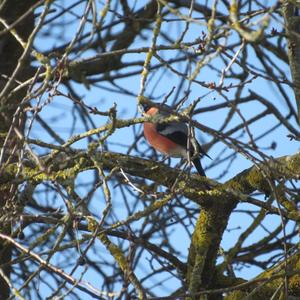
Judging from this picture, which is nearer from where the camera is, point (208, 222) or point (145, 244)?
point (145, 244)

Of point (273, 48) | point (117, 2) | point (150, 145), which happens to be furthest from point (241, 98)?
point (117, 2)

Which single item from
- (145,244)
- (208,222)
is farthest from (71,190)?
(208,222)

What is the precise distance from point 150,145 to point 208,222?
2.87 m

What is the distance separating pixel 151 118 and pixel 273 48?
3.45 meters

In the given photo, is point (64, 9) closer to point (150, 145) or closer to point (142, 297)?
point (150, 145)

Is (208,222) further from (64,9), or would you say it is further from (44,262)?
(64,9)

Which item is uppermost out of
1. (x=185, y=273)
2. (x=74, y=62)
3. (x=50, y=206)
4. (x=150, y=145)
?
(x=150, y=145)

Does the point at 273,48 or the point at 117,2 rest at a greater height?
the point at 117,2

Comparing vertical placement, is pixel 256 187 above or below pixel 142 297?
above

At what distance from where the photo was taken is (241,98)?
21.7ft

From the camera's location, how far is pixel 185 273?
4.31 m

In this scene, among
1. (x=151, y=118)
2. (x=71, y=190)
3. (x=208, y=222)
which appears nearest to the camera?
(x=151, y=118)

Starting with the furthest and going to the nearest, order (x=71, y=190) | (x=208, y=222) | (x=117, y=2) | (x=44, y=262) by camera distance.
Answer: (x=117, y=2) < (x=208, y=222) < (x=71, y=190) < (x=44, y=262)

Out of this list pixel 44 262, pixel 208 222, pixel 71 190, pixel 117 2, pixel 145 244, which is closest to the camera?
pixel 44 262
